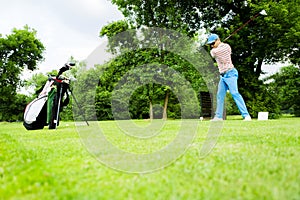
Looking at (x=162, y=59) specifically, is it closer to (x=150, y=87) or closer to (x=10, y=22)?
(x=150, y=87)

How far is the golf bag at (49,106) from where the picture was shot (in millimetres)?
9133

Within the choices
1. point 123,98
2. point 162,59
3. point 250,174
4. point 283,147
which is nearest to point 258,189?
point 250,174

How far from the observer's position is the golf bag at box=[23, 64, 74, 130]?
9.13m

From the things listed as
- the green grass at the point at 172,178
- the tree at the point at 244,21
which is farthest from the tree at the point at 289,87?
the green grass at the point at 172,178

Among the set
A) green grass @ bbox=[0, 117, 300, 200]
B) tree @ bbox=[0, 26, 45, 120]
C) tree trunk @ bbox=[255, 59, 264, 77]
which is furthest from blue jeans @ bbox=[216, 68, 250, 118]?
tree @ bbox=[0, 26, 45, 120]

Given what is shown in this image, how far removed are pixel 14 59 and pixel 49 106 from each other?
3218 cm

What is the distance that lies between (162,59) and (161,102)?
4.41m

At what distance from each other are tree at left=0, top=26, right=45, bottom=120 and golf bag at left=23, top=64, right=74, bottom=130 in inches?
1159

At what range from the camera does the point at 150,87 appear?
24.1 metres

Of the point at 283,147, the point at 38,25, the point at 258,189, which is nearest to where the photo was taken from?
the point at 258,189

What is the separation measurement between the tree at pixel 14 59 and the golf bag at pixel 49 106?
96.6 feet

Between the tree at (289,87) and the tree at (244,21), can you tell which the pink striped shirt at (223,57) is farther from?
the tree at (289,87)

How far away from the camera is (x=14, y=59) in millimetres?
37281

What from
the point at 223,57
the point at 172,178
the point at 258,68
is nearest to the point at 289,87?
the point at 258,68
